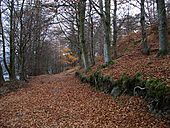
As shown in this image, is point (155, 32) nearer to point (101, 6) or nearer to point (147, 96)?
point (101, 6)

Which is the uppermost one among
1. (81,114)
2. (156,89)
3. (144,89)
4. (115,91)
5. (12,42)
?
(12,42)

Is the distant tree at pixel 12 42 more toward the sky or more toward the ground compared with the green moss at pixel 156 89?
more toward the sky

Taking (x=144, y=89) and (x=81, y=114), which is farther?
(x=81, y=114)

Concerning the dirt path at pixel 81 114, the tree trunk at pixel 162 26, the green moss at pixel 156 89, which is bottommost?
the dirt path at pixel 81 114

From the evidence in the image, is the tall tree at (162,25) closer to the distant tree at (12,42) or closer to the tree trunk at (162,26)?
the tree trunk at (162,26)

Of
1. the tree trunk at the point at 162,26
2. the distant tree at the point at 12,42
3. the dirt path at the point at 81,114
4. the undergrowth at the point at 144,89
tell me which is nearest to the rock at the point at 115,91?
the undergrowth at the point at 144,89

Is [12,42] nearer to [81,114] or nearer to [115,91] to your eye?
[115,91]

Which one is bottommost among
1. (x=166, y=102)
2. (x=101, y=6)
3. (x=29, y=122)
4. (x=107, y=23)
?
(x=29, y=122)

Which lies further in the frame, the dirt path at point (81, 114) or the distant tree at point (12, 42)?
the distant tree at point (12, 42)

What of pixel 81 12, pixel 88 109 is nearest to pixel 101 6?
pixel 81 12

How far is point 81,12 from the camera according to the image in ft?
75.6

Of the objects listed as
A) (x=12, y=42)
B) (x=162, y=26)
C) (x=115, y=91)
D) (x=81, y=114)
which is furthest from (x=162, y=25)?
(x=12, y=42)

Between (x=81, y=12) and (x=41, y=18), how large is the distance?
9.08 m

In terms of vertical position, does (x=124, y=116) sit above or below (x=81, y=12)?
below
